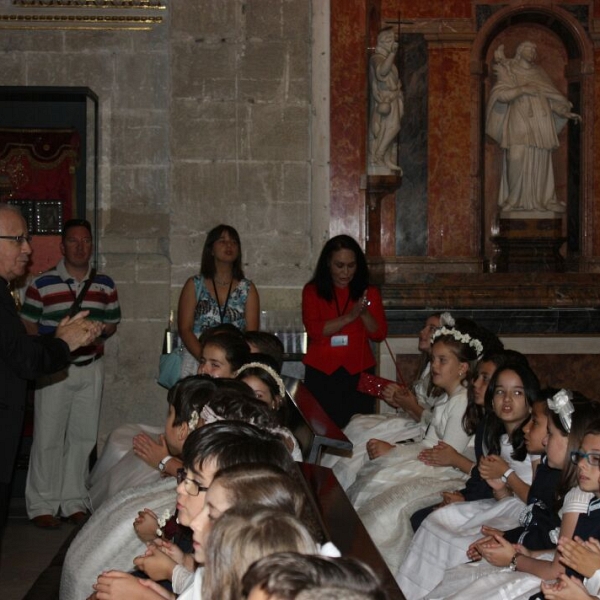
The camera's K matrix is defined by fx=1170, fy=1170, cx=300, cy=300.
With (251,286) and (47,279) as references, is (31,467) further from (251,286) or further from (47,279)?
(251,286)

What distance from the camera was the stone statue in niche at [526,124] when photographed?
369 inches

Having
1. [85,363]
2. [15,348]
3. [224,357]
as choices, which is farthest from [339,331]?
[15,348]

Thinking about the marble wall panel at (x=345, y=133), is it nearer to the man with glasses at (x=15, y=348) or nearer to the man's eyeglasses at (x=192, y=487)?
the man with glasses at (x=15, y=348)

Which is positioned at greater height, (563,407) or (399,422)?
(563,407)

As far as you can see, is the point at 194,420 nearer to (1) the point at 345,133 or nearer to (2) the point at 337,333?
(2) the point at 337,333

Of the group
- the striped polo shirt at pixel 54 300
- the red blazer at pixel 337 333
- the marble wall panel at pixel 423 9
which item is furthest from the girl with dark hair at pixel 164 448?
the marble wall panel at pixel 423 9

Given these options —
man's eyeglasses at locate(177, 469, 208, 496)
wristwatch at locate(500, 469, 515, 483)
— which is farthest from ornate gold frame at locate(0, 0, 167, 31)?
man's eyeglasses at locate(177, 469, 208, 496)

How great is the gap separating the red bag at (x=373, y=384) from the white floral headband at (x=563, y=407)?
2.69 metres

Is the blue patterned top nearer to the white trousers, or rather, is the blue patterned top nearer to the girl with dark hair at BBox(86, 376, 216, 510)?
the white trousers

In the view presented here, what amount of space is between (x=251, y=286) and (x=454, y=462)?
7.45ft

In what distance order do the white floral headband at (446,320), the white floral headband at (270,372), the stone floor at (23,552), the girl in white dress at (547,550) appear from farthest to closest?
1. the white floral headband at (446,320)
2. the stone floor at (23,552)
3. the white floral headband at (270,372)
4. the girl in white dress at (547,550)

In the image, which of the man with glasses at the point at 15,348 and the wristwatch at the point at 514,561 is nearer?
the wristwatch at the point at 514,561

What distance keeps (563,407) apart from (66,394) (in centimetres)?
397

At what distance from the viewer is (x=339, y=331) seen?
730 cm
